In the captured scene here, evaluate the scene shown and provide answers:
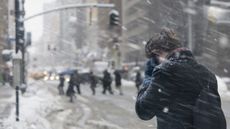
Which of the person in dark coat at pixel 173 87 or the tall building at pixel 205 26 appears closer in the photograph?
the person in dark coat at pixel 173 87

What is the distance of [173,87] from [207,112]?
0.24 meters

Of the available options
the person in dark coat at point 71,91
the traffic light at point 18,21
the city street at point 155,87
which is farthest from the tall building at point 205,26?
the traffic light at point 18,21

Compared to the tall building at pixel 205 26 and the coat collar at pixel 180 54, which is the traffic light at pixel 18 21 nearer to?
the coat collar at pixel 180 54

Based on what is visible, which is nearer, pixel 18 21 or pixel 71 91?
pixel 18 21

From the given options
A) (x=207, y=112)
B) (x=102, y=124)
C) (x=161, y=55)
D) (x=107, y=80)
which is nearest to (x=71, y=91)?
(x=107, y=80)

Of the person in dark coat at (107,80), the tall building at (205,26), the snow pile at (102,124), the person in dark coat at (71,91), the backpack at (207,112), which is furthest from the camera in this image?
the tall building at (205,26)

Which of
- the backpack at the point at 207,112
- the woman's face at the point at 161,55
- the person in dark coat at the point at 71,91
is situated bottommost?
the person in dark coat at the point at 71,91

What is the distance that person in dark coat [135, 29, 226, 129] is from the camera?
11.1 ft

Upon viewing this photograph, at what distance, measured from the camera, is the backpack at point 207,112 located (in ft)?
10.9

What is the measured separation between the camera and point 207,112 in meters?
3.31

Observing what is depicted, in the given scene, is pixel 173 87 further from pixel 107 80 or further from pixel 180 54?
pixel 107 80

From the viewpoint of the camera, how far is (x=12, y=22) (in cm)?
2011

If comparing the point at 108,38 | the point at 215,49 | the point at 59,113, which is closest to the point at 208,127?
the point at 59,113

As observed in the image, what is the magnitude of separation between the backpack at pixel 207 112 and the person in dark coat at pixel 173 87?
0.06ft
